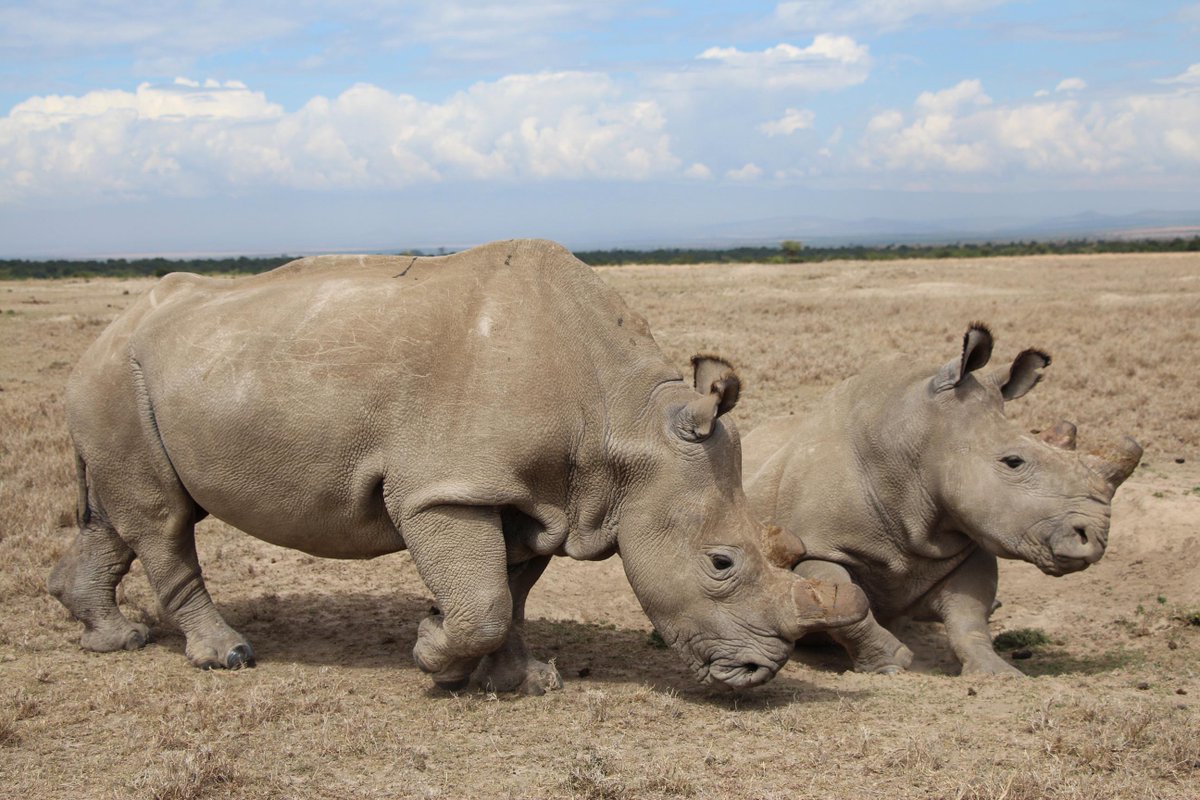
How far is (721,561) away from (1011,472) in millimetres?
2083

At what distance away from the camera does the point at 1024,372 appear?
7227mm

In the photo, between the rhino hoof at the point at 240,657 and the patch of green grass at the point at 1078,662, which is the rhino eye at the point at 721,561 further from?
the rhino hoof at the point at 240,657

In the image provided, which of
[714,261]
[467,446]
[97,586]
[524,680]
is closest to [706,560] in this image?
[524,680]

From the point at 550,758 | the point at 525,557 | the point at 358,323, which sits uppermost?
the point at 358,323

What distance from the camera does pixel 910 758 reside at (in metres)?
4.75

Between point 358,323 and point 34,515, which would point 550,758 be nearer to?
point 358,323

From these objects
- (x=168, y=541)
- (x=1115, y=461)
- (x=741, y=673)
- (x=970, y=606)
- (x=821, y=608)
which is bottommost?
(x=970, y=606)

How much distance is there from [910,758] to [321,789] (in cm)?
237

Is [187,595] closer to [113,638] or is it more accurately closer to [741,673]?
[113,638]

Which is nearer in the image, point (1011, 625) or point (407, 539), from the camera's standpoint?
point (407, 539)

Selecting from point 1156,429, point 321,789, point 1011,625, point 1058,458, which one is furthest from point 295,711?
point 1156,429

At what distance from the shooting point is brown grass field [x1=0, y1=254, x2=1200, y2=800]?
182 inches

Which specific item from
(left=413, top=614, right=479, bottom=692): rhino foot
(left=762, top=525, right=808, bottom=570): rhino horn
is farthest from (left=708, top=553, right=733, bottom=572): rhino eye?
(left=413, top=614, right=479, bottom=692): rhino foot

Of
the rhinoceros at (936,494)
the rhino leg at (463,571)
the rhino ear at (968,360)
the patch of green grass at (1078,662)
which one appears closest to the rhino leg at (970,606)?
the rhinoceros at (936,494)
